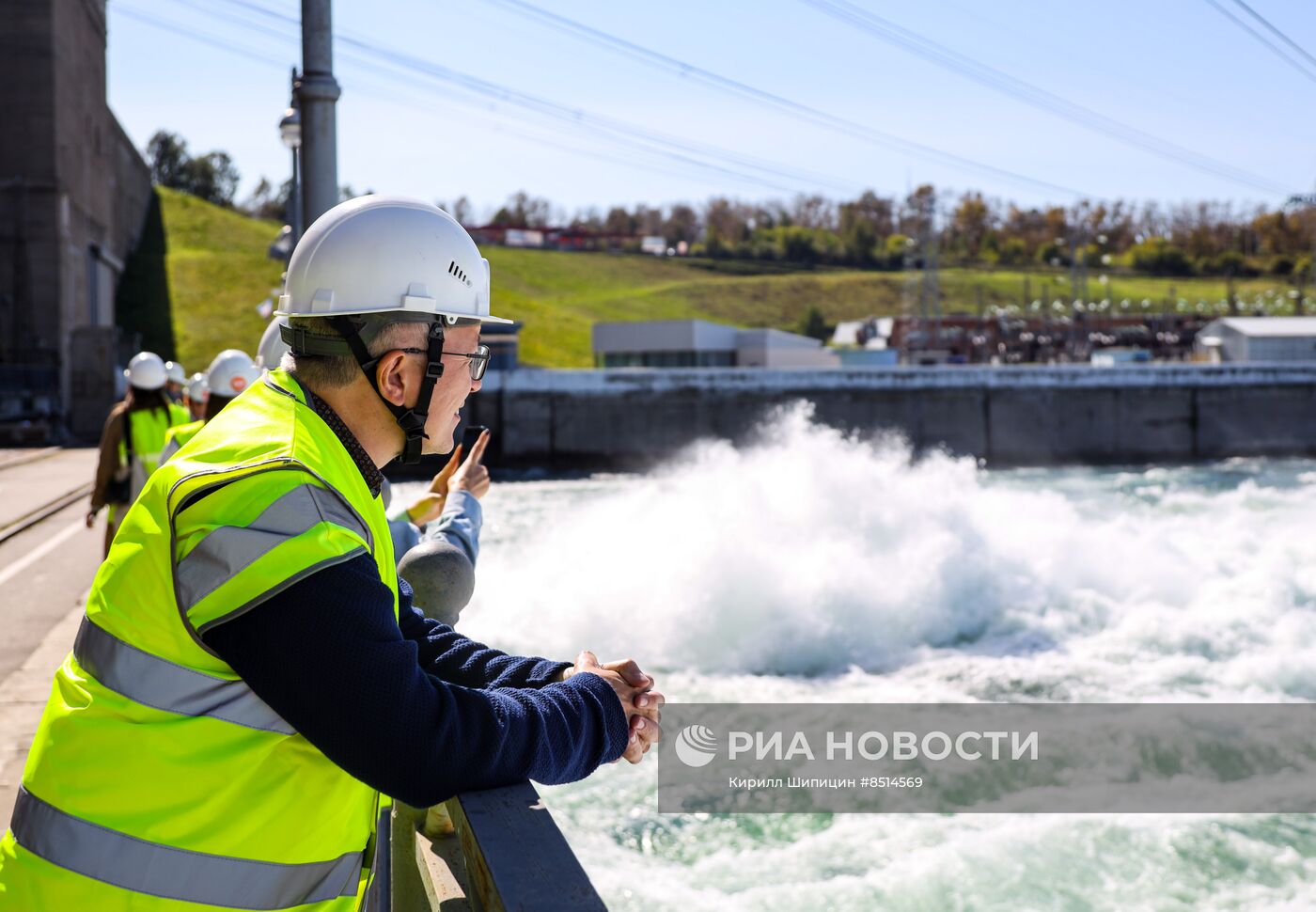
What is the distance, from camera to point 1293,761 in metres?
9.95

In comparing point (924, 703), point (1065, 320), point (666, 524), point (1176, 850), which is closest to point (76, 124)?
point (666, 524)

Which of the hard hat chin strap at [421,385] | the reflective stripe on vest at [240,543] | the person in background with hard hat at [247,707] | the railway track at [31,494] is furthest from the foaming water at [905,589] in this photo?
the reflective stripe on vest at [240,543]

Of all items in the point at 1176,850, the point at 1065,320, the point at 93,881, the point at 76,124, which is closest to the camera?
the point at 93,881

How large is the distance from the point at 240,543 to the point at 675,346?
65760 mm

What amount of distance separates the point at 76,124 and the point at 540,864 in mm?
61081

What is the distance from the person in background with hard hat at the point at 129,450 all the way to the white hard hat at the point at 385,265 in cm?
754

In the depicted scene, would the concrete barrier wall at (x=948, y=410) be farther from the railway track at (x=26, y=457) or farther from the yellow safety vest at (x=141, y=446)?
the yellow safety vest at (x=141, y=446)

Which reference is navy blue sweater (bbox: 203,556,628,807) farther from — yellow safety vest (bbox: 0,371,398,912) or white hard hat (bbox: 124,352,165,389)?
white hard hat (bbox: 124,352,165,389)

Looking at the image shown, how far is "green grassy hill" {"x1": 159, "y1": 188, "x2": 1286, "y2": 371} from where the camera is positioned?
269 feet

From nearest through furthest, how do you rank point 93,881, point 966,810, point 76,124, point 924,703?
point 93,881, point 966,810, point 924,703, point 76,124

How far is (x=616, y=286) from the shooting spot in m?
146

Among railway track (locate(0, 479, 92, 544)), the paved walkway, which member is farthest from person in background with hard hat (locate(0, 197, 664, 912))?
railway track (locate(0, 479, 92, 544))

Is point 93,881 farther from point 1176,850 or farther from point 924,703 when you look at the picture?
point 924,703

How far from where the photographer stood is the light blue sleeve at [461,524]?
12.0ft
